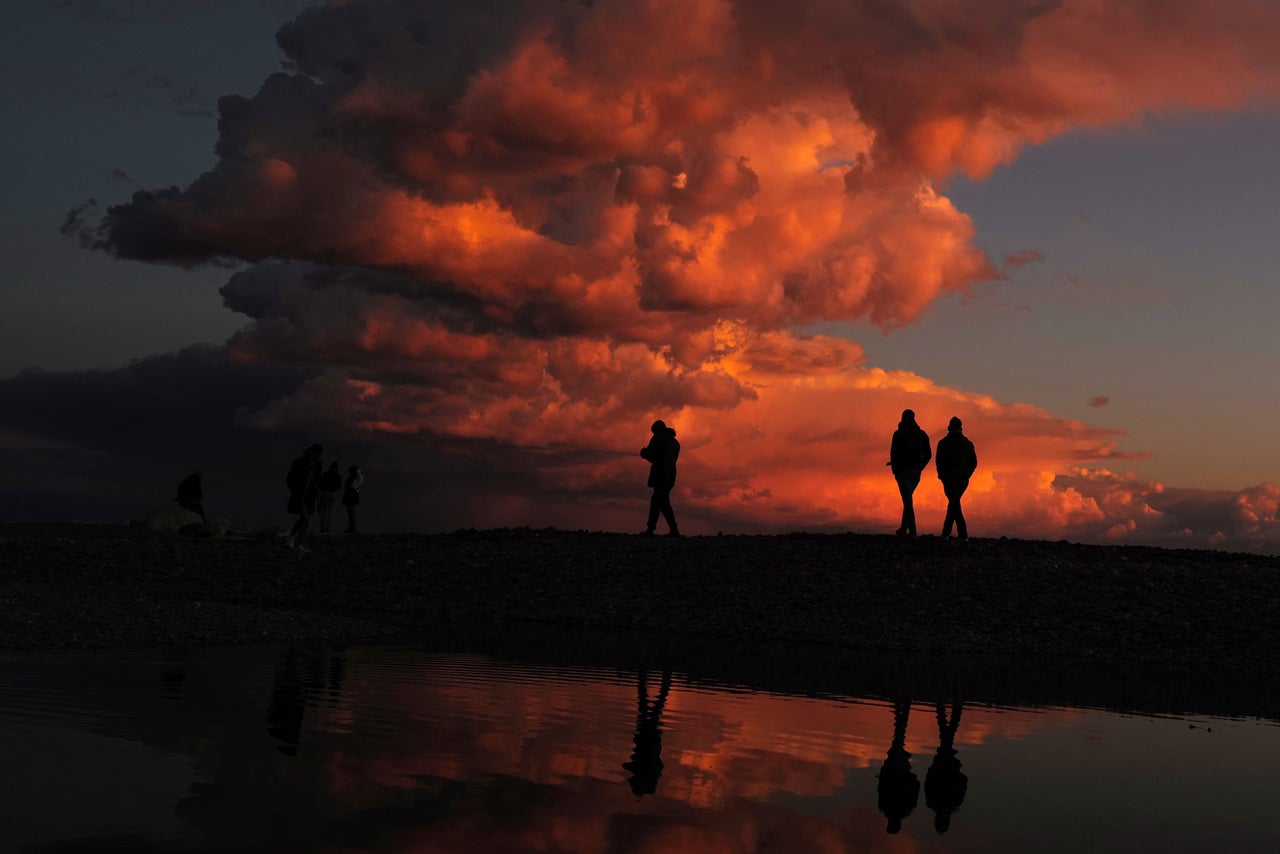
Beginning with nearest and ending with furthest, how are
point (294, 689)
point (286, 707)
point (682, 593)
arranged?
point (286, 707)
point (294, 689)
point (682, 593)

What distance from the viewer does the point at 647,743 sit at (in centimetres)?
1150

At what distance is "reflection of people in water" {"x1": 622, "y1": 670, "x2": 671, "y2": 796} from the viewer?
9633mm

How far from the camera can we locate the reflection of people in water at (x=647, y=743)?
9633mm

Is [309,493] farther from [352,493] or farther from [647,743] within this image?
[647,743]

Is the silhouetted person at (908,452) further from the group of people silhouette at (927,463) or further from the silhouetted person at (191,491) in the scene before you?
the silhouetted person at (191,491)

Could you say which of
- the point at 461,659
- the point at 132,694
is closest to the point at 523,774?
the point at 132,694

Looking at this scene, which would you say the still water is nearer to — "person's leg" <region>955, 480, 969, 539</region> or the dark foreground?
the dark foreground

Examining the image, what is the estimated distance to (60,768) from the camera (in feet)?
29.9

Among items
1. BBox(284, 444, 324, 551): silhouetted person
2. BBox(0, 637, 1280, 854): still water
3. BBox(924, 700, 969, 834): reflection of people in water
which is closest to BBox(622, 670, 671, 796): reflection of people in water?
BBox(0, 637, 1280, 854): still water

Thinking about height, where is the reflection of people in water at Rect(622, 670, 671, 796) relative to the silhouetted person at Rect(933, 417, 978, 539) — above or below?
below

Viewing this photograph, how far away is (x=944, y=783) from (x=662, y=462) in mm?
22619

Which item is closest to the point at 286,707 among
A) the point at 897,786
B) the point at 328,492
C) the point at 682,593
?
the point at 897,786

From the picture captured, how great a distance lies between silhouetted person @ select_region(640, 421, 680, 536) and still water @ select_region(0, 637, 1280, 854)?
54.3ft

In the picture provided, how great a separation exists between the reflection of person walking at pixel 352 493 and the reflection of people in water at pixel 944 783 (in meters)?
30.2
